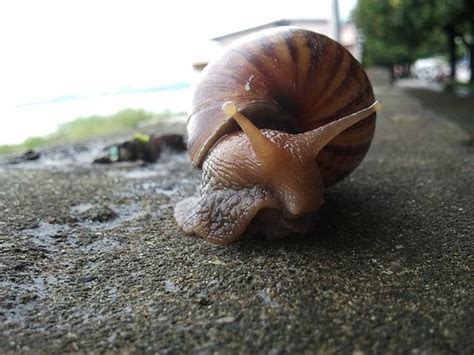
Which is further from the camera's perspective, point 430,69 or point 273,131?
point 430,69

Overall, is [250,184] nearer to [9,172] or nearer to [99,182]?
[99,182]

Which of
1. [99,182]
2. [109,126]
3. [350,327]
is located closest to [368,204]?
[350,327]

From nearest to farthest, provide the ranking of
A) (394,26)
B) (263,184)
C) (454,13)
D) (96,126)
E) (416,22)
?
(263,184)
(96,126)
(454,13)
(416,22)
(394,26)

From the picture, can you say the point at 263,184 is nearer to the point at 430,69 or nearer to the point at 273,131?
the point at 273,131

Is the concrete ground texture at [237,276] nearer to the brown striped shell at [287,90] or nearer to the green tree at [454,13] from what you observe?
the brown striped shell at [287,90]

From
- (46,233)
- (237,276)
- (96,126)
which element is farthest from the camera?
(96,126)

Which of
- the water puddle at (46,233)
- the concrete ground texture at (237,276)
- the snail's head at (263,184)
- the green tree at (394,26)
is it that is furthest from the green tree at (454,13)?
the water puddle at (46,233)

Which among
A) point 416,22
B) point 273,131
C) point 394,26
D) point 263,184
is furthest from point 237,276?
point 394,26
